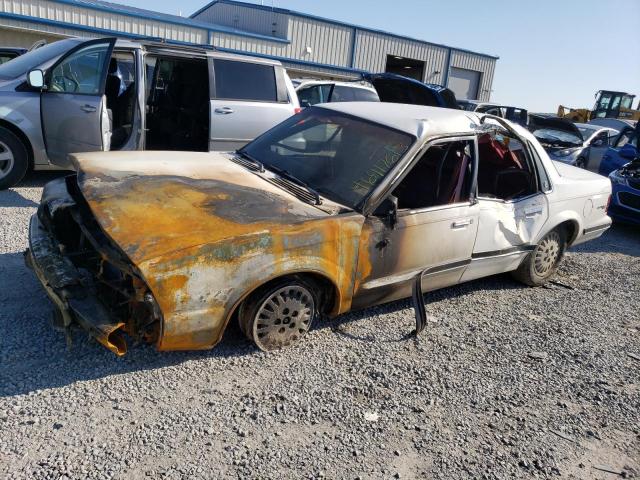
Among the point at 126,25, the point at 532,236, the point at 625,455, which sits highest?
the point at 126,25

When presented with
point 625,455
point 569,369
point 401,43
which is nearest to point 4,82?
point 569,369

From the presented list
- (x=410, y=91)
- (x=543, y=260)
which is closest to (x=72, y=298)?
(x=543, y=260)

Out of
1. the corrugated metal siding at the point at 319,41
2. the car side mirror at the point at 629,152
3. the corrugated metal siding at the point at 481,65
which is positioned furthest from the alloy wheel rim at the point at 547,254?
the corrugated metal siding at the point at 481,65

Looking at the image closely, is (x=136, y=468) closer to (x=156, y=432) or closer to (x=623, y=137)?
(x=156, y=432)

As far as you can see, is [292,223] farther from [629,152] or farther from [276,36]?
[276,36]

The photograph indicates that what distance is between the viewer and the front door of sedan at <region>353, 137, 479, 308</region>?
3627 mm

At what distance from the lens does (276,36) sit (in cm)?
2455

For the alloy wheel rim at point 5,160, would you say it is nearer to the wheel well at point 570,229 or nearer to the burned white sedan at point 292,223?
the burned white sedan at point 292,223

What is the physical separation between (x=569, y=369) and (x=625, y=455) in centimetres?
90

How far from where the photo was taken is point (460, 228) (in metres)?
4.13

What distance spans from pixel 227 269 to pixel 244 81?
4656 mm

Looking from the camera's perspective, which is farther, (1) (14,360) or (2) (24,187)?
(2) (24,187)

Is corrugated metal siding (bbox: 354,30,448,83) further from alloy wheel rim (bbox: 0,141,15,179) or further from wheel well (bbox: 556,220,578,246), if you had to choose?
wheel well (bbox: 556,220,578,246)

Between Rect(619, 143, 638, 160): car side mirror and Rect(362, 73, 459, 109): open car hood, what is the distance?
3029mm
